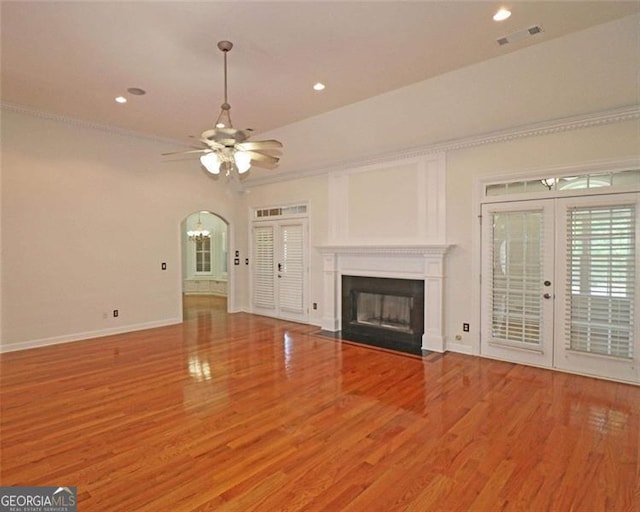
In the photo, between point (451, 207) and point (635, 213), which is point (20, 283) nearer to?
point (451, 207)

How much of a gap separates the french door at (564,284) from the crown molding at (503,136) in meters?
0.86

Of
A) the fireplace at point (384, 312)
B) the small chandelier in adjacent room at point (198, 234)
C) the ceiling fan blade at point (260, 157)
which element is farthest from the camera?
the small chandelier in adjacent room at point (198, 234)

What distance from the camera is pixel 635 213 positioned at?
3893 mm

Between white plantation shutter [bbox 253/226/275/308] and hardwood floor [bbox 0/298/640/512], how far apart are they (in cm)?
309

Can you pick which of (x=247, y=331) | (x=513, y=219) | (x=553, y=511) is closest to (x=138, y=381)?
(x=247, y=331)

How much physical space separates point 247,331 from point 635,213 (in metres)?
5.74

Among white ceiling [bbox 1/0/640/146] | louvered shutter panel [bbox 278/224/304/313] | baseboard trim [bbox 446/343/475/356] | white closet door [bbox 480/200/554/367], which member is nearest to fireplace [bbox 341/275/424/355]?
baseboard trim [bbox 446/343/475/356]

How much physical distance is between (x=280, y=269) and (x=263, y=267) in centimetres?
57

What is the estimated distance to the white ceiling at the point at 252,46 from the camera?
3006 millimetres

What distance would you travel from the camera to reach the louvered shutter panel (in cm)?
731

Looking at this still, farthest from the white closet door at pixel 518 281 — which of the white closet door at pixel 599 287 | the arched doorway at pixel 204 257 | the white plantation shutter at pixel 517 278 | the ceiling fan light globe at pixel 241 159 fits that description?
the arched doorway at pixel 204 257

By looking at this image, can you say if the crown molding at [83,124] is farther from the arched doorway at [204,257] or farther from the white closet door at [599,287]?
the white closet door at [599,287]

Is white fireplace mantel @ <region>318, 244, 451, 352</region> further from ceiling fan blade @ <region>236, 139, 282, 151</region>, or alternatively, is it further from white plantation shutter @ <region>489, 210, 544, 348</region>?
ceiling fan blade @ <region>236, 139, 282, 151</region>

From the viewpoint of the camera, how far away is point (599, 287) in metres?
4.10
